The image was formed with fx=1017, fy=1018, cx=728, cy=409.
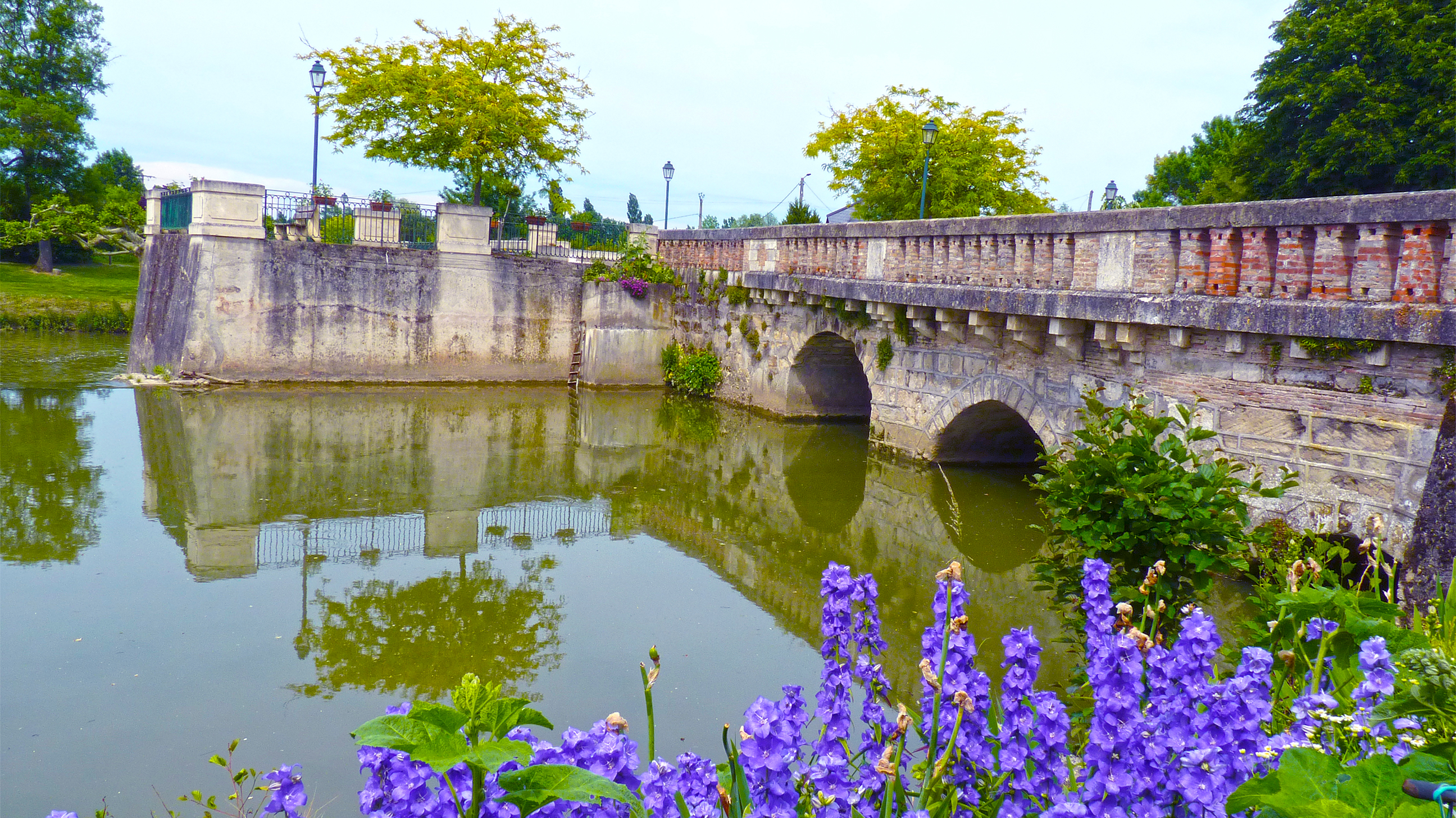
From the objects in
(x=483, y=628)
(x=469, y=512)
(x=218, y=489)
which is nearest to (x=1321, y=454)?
(x=483, y=628)

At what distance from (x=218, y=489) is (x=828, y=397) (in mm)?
8925

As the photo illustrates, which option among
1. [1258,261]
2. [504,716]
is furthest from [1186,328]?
[504,716]

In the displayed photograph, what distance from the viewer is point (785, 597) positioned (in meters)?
7.57

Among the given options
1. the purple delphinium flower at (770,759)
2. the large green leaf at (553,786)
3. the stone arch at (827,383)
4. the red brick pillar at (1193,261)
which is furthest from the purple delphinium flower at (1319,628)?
the stone arch at (827,383)

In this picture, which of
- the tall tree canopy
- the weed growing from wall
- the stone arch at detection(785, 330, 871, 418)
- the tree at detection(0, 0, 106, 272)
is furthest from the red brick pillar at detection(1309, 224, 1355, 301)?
the tree at detection(0, 0, 106, 272)

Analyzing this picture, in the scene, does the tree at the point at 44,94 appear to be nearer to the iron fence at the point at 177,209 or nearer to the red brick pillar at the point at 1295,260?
the iron fence at the point at 177,209

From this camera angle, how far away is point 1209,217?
7.63 m

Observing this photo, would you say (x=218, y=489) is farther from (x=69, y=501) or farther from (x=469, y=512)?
(x=469, y=512)

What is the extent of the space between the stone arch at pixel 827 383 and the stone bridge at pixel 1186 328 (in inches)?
58.7

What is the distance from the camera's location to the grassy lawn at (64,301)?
23.7 meters

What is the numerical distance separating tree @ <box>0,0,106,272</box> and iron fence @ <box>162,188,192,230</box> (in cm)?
1423

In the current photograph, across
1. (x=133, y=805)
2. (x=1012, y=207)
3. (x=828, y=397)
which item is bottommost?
(x=133, y=805)

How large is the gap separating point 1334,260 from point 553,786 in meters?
6.72

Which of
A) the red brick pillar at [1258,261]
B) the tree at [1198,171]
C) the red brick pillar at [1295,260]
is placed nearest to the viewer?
the red brick pillar at [1295,260]
